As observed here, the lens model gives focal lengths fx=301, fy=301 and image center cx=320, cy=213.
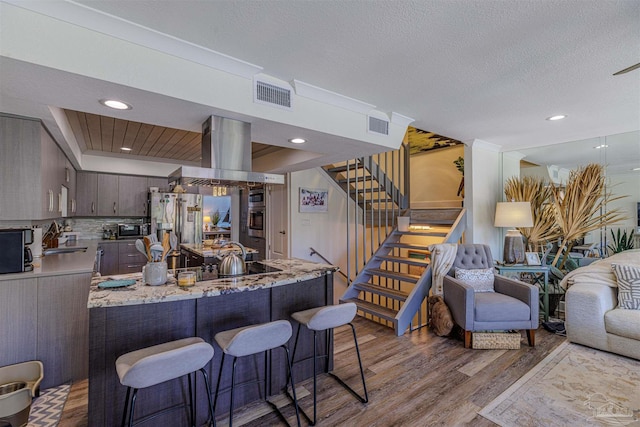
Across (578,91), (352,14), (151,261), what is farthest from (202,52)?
(578,91)

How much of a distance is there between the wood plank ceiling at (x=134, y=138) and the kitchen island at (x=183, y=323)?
2.34 m

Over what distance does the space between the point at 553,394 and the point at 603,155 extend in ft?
11.0

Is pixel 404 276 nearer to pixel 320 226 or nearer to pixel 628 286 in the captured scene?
pixel 320 226

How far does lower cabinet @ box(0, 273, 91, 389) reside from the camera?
7.43 feet

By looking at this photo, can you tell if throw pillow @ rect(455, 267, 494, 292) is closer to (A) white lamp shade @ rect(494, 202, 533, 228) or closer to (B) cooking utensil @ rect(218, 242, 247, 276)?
(A) white lamp shade @ rect(494, 202, 533, 228)

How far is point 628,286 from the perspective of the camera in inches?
118

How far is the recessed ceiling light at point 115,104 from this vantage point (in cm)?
201

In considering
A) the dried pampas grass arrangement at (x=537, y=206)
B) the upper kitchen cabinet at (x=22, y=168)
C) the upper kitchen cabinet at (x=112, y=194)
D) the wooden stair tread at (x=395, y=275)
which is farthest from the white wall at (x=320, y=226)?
the upper kitchen cabinet at (x=22, y=168)

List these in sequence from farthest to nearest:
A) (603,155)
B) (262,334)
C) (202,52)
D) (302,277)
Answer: (603,155)
(302,277)
(202,52)
(262,334)

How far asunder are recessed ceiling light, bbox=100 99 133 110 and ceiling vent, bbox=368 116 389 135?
2062 mm

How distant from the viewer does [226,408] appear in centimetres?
213

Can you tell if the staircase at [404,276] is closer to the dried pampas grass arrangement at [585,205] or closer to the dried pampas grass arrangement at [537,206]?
the dried pampas grass arrangement at [537,206]

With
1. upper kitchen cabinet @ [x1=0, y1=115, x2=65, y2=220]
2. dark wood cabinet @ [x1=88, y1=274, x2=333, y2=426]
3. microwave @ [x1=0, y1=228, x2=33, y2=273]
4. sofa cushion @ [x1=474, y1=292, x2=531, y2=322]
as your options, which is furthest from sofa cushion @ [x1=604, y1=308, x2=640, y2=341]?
upper kitchen cabinet @ [x1=0, y1=115, x2=65, y2=220]

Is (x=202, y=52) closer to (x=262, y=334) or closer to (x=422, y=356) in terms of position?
Result: (x=262, y=334)
